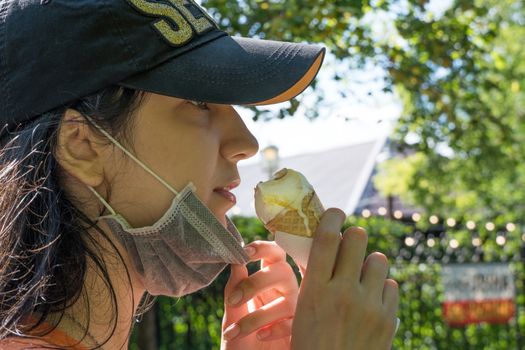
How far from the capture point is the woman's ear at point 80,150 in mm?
1645

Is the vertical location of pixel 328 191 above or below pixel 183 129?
below

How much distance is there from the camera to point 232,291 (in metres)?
2.04

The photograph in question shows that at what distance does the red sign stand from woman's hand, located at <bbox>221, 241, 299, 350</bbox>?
577cm

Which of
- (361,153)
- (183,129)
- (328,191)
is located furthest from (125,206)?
(361,153)

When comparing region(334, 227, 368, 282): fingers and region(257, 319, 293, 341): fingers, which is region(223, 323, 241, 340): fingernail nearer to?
region(257, 319, 293, 341): fingers

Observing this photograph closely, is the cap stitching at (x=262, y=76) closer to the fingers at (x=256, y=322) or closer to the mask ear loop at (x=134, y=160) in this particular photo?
the mask ear loop at (x=134, y=160)

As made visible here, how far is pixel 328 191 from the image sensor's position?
1886 cm

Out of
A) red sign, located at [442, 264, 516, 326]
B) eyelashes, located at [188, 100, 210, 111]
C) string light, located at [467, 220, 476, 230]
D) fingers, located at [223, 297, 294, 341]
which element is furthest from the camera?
string light, located at [467, 220, 476, 230]

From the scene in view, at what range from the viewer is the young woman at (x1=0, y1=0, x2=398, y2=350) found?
1620 millimetres

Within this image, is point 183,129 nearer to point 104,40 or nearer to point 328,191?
point 104,40

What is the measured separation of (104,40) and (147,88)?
0.46 feet

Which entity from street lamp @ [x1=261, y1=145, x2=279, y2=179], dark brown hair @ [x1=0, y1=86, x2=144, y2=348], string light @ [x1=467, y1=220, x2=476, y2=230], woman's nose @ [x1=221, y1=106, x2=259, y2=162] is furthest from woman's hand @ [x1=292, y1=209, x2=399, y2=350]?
street lamp @ [x1=261, y1=145, x2=279, y2=179]

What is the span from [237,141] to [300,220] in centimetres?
24

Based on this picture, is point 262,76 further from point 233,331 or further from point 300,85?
point 233,331
